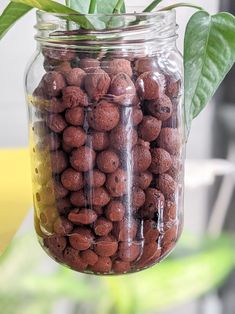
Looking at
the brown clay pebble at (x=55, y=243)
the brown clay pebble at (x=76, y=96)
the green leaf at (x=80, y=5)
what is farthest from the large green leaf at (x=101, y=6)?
the brown clay pebble at (x=55, y=243)

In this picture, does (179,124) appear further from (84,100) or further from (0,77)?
(0,77)

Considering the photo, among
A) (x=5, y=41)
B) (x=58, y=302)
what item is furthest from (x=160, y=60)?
(x=5, y=41)

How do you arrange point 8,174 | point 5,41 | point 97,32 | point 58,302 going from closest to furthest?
point 97,32, point 58,302, point 8,174, point 5,41

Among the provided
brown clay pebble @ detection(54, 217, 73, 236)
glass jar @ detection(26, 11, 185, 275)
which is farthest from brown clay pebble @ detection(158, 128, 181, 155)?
brown clay pebble @ detection(54, 217, 73, 236)

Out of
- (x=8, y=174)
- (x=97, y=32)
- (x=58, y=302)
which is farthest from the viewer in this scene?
(x=8, y=174)

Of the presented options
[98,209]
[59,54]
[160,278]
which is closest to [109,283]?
[160,278]

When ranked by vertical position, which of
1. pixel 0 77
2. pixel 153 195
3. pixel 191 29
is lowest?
pixel 0 77
